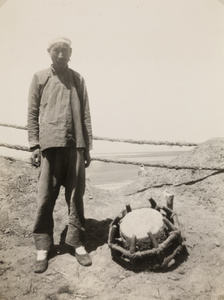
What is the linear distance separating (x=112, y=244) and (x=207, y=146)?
3.05 metres

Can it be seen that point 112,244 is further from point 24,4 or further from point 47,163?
point 24,4

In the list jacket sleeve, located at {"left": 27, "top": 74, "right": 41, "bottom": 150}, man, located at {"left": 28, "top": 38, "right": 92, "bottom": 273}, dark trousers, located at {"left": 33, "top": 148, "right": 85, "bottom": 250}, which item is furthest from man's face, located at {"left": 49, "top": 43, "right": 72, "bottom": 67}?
dark trousers, located at {"left": 33, "top": 148, "right": 85, "bottom": 250}

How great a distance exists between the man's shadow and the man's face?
2.06 meters

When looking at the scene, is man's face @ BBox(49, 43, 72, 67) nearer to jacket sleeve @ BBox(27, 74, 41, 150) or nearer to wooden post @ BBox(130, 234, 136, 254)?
jacket sleeve @ BBox(27, 74, 41, 150)

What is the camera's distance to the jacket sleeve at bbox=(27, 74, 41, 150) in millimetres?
3154

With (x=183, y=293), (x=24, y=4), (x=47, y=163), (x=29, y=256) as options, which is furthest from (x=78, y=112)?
(x=183, y=293)

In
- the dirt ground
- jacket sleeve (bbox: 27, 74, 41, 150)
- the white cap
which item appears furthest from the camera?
jacket sleeve (bbox: 27, 74, 41, 150)

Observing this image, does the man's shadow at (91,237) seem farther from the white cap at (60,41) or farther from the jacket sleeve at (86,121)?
the white cap at (60,41)

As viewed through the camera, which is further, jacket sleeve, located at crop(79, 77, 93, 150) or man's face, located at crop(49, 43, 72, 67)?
jacket sleeve, located at crop(79, 77, 93, 150)

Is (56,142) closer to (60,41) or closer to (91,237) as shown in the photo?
(60,41)

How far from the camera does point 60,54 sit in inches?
121

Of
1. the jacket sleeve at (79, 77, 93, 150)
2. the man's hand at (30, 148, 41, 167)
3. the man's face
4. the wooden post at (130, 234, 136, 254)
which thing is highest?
the man's face

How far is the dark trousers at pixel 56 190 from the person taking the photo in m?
3.13

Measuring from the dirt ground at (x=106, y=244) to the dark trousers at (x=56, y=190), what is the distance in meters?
0.26
